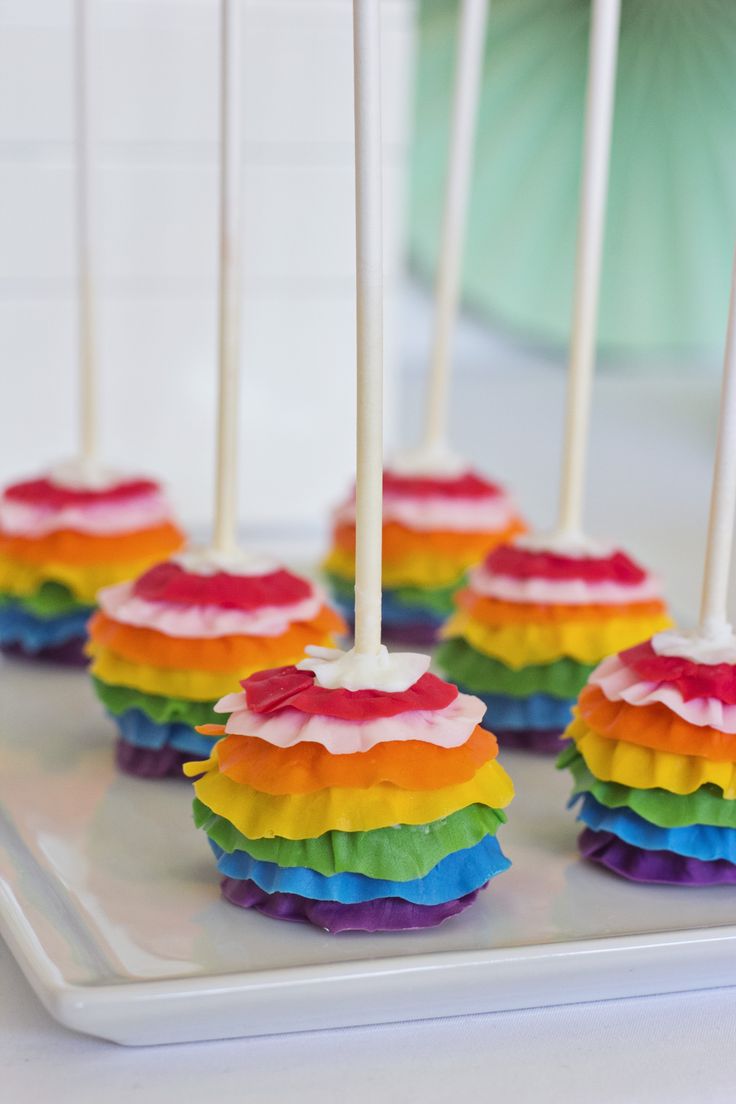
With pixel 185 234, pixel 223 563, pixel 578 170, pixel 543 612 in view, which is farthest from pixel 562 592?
pixel 578 170

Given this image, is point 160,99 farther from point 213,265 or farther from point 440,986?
point 440,986

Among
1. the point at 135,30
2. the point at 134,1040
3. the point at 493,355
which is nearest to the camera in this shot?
the point at 134,1040

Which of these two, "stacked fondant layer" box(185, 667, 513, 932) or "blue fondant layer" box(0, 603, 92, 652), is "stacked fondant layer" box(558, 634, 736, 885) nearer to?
"stacked fondant layer" box(185, 667, 513, 932)

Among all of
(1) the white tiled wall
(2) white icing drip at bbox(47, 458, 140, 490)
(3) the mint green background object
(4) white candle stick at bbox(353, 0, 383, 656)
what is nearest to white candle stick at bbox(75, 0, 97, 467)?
(2) white icing drip at bbox(47, 458, 140, 490)

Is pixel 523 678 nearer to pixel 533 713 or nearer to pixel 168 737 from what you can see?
pixel 533 713

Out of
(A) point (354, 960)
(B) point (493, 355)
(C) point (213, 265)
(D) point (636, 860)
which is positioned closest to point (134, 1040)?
(A) point (354, 960)

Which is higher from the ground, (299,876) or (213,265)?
(213,265)

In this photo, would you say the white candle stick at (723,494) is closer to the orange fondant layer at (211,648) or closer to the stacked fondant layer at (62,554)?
the orange fondant layer at (211,648)

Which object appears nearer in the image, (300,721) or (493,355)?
(300,721)
